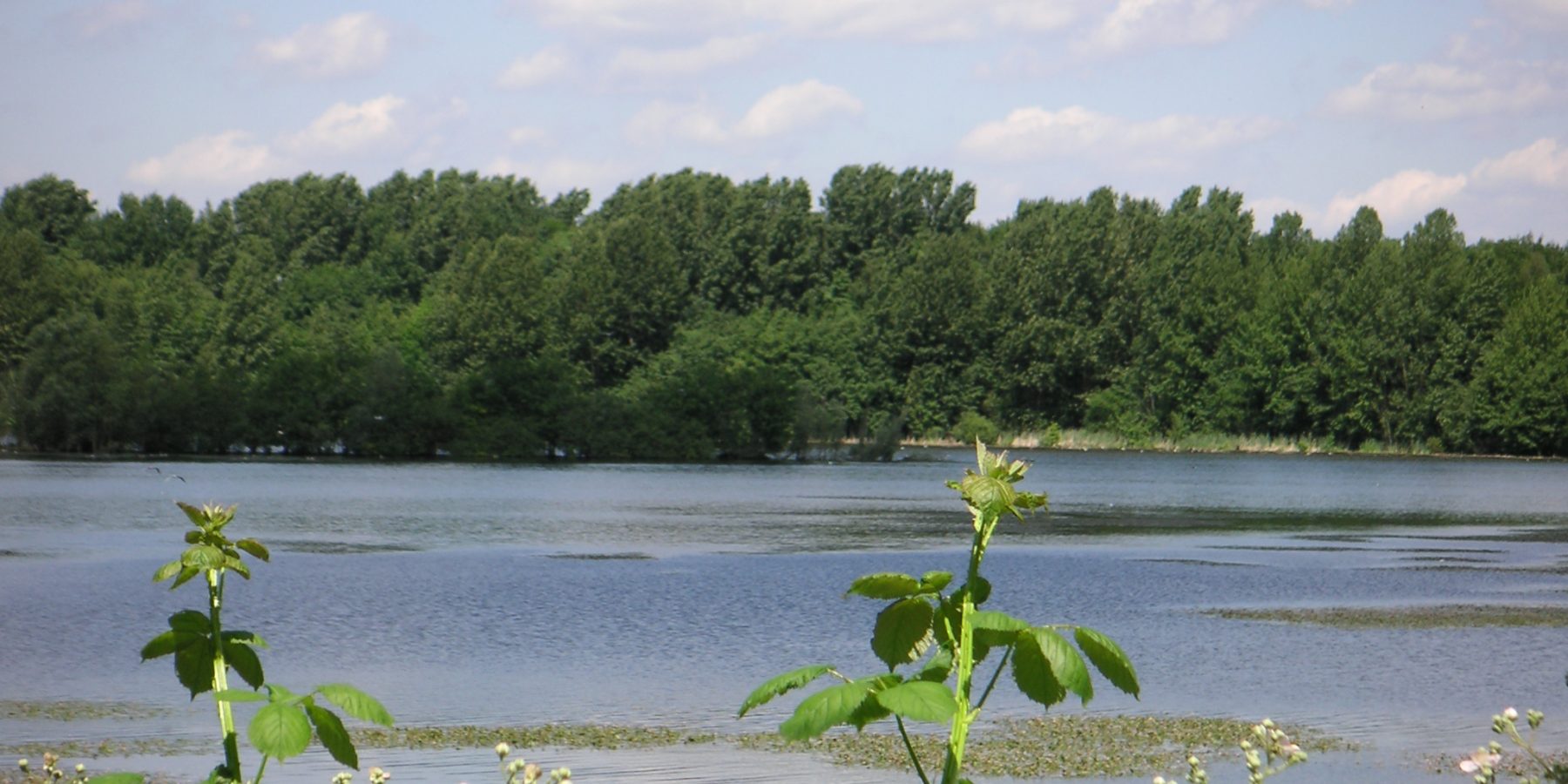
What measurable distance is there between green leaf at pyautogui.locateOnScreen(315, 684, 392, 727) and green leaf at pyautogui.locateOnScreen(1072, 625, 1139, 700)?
3.78 feet

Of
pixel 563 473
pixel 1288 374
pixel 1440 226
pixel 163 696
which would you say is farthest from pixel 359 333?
pixel 163 696

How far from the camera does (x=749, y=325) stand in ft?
383

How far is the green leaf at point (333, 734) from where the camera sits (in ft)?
9.04

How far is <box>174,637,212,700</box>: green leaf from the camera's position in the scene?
290 cm

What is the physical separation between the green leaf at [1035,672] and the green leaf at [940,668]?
0.15 metres

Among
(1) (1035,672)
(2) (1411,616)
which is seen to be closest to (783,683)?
(1) (1035,672)

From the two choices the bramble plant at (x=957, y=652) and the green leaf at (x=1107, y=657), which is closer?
the bramble plant at (x=957, y=652)

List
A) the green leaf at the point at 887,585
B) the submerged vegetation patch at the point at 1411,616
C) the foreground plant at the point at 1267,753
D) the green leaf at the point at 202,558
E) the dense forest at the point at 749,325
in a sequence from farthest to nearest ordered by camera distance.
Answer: the dense forest at the point at 749,325 → the submerged vegetation patch at the point at 1411,616 → the foreground plant at the point at 1267,753 → the green leaf at the point at 887,585 → the green leaf at the point at 202,558

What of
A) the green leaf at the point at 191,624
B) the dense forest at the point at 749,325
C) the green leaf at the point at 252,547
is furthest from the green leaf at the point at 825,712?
the dense forest at the point at 749,325

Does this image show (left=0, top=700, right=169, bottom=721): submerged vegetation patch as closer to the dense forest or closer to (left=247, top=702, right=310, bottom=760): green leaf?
(left=247, top=702, right=310, bottom=760): green leaf

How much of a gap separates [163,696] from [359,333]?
106m

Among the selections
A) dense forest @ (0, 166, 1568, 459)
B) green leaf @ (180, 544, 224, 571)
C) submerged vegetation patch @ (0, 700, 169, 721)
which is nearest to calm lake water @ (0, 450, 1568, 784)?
submerged vegetation patch @ (0, 700, 169, 721)

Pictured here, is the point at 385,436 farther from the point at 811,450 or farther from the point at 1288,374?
the point at 1288,374

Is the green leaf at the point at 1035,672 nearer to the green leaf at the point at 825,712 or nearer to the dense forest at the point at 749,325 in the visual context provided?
the green leaf at the point at 825,712
